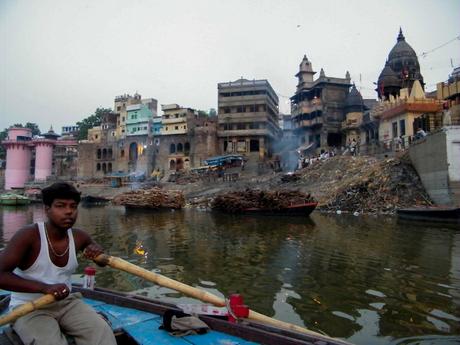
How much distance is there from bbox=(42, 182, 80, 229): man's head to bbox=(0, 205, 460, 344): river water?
15.5ft

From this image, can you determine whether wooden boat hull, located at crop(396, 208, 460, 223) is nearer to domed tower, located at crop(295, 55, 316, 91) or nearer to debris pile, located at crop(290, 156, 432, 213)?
debris pile, located at crop(290, 156, 432, 213)

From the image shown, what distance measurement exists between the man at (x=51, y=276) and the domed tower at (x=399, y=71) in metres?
49.6

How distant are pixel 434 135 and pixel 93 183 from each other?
2111 inches

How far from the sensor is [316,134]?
56.1 meters

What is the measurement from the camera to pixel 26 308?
10.8 ft

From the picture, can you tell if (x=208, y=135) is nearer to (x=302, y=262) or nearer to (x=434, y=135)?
(x=434, y=135)

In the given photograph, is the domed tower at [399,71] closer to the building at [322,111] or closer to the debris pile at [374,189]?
the building at [322,111]

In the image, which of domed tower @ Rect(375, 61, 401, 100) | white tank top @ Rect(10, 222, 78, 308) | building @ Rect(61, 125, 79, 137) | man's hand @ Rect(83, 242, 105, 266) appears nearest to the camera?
white tank top @ Rect(10, 222, 78, 308)

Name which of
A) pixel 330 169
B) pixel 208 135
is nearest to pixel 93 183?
pixel 208 135

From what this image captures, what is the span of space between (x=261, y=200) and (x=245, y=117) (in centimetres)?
3412

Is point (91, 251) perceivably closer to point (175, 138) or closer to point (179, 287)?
point (179, 287)

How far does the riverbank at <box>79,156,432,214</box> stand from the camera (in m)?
28.4

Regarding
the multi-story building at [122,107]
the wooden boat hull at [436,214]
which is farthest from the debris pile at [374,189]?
the multi-story building at [122,107]

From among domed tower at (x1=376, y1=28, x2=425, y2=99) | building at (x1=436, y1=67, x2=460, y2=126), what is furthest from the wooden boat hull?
domed tower at (x1=376, y1=28, x2=425, y2=99)
